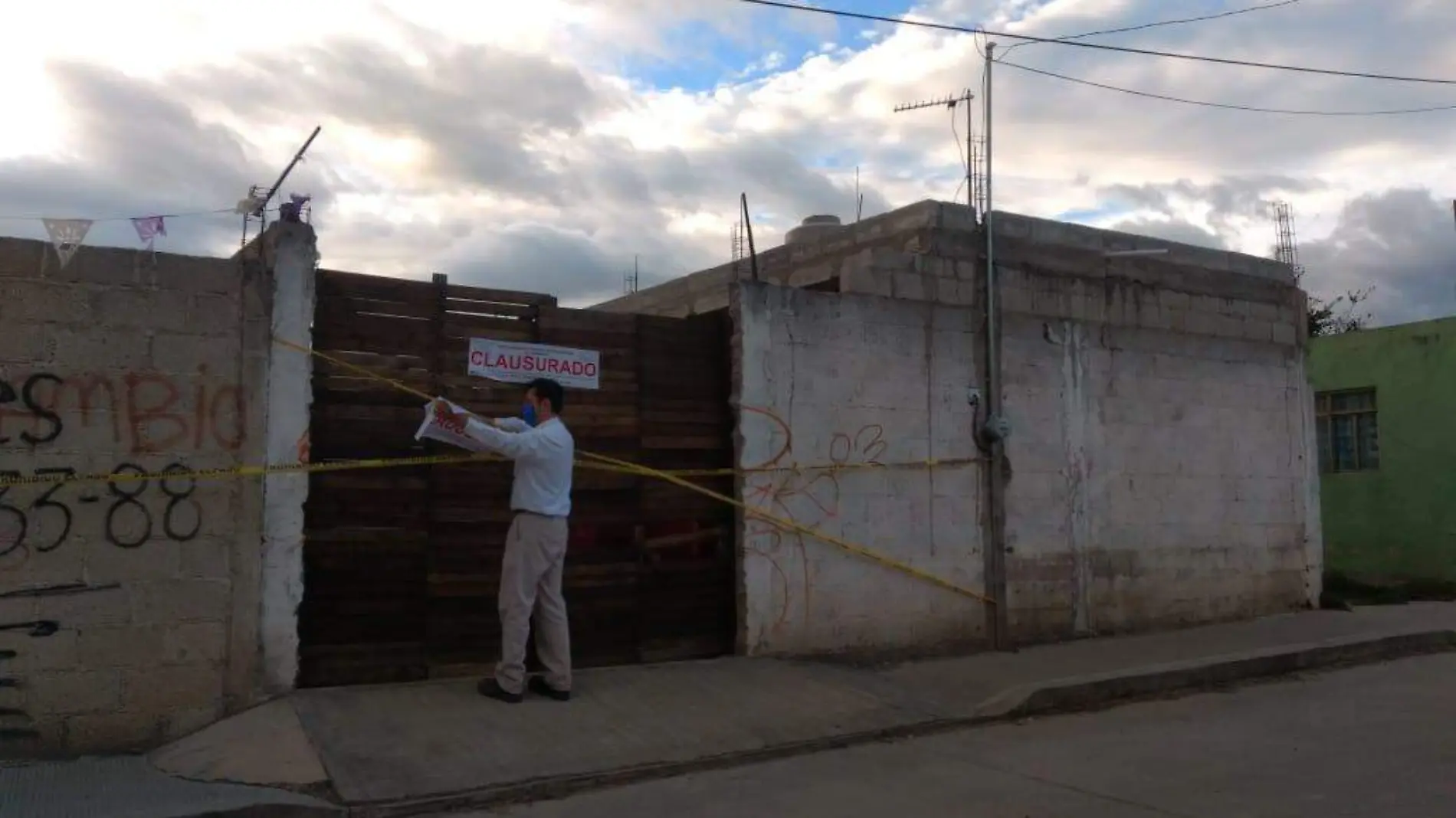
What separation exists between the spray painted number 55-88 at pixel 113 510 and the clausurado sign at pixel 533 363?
1883 millimetres

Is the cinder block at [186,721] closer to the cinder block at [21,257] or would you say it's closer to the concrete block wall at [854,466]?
the cinder block at [21,257]

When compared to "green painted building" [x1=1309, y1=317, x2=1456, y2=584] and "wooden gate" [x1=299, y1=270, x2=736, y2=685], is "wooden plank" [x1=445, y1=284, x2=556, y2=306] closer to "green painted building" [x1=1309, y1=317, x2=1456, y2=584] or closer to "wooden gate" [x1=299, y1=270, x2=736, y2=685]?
"wooden gate" [x1=299, y1=270, x2=736, y2=685]

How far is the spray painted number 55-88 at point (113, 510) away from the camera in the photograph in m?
5.91

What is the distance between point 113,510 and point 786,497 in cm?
440

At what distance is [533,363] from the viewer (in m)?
7.59

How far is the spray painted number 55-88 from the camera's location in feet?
19.4

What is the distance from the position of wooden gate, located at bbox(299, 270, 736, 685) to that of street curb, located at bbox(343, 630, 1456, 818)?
164cm

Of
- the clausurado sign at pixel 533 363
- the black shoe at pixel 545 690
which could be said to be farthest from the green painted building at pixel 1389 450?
the black shoe at pixel 545 690

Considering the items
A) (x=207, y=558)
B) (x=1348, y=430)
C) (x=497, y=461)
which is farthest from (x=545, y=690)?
(x=1348, y=430)

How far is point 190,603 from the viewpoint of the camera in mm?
6270

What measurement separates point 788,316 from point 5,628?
5285mm

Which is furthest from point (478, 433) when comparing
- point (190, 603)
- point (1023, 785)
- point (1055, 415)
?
point (1055, 415)

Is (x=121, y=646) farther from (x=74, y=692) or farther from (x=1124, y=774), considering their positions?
(x=1124, y=774)

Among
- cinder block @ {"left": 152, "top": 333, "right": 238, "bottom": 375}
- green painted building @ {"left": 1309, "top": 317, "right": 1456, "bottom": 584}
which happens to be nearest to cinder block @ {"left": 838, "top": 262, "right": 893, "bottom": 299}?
cinder block @ {"left": 152, "top": 333, "right": 238, "bottom": 375}
